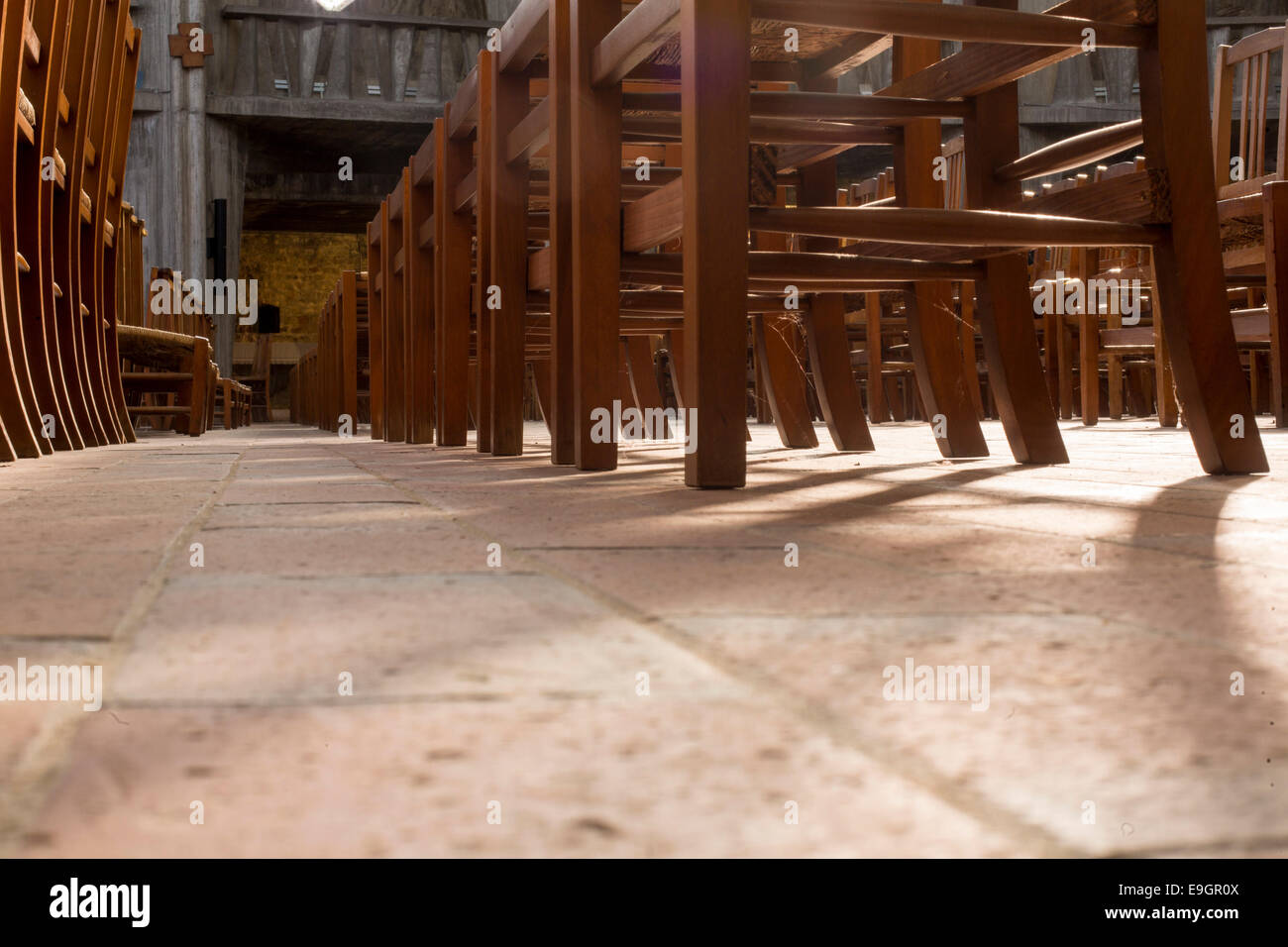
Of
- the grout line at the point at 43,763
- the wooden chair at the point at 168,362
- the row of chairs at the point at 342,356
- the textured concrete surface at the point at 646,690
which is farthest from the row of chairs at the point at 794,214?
the row of chairs at the point at 342,356

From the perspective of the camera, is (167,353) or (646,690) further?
(167,353)

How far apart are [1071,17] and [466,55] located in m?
9.56

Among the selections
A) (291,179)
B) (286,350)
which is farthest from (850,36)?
(286,350)

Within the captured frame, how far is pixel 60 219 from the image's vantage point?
3426 millimetres

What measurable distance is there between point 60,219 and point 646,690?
11.1 feet

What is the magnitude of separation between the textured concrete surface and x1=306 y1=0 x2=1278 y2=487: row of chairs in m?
0.66

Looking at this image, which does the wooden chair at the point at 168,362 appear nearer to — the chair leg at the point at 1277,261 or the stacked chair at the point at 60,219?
the stacked chair at the point at 60,219

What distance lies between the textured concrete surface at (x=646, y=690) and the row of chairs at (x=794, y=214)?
66 cm

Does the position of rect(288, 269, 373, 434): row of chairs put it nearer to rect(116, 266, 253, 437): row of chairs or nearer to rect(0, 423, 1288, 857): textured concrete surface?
rect(116, 266, 253, 437): row of chairs

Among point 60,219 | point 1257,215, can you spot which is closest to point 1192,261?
point 1257,215

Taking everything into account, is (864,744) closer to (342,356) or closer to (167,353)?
(167,353)

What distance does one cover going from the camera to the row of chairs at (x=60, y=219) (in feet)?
8.50

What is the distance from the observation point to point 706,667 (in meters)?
0.58
